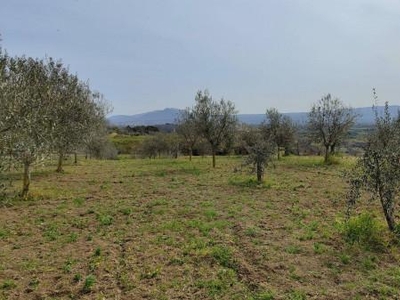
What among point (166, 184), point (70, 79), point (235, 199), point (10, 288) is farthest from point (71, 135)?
point (10, 288)

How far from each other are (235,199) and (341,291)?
10.9 metres

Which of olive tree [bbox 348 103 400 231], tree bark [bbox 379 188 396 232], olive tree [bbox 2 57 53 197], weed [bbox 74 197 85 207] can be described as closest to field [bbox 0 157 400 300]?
weed [bbox 74 197 85 207]

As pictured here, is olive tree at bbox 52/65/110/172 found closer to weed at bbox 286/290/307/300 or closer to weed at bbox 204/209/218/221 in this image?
weed at bbox 204/209/218/221

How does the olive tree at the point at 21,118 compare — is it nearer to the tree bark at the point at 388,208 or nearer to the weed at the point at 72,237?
the weed at the point at 72,237

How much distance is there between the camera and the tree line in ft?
39.6

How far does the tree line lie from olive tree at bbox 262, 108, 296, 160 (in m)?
25.2

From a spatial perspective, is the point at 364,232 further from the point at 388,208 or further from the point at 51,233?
the point at 51,233

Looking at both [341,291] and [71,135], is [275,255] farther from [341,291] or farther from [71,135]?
[71,135]

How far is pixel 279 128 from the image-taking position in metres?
49.9

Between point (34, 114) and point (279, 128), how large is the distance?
3935 cm

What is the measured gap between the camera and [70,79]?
96.7 feet

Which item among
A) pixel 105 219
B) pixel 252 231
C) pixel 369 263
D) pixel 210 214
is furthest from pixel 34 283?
pixel 369 263

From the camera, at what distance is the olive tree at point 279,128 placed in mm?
49594

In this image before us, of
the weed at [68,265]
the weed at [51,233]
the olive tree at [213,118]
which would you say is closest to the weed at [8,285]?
the weed at [68,265]
